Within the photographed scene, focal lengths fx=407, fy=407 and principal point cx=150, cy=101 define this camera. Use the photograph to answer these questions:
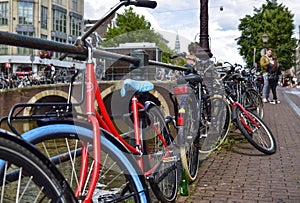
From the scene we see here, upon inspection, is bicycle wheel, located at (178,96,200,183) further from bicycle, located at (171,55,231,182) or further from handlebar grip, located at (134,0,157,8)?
handlebar grip, located at (134,0,157,8)

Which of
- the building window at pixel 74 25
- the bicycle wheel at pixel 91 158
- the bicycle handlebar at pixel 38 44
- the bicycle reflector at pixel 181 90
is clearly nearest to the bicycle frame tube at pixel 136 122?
the bicycle wheel at pixel 91 158

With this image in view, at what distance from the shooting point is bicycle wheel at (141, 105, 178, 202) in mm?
2728

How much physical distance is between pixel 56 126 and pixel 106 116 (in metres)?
0.46

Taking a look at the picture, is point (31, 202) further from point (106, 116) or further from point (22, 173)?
point (106, 116)

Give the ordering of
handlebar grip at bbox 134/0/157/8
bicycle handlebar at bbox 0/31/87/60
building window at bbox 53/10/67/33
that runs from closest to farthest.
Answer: bicycle handlebar at bbox 0/31/87/60, handlebar grip at bbox 134/0/157/8, building window at bbox 53/10/67/33

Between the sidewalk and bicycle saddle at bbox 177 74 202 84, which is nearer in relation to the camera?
the sidewalk

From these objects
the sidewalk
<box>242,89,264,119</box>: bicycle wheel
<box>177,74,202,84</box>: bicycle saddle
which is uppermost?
<box>177,74,202,84</box>: bicycle saddle

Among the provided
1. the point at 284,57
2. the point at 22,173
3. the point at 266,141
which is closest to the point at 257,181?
the point at 266,141

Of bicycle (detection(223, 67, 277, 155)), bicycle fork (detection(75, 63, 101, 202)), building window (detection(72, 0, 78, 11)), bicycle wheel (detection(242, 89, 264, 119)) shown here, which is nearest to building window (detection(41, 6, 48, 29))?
building window (detection(72, 0, 78, 11))

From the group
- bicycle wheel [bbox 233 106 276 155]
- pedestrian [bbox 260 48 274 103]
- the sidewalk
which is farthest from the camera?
pedestrian [bbox 260 48 274 103]

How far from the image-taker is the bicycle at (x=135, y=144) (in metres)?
1.92

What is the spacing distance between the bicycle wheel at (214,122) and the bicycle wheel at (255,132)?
→ 0.77ft

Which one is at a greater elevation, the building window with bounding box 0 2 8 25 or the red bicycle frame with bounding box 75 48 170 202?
the building window with bounding box 0 2 8 25

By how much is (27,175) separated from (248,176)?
2982 mm
